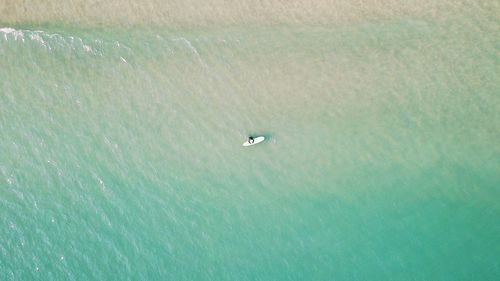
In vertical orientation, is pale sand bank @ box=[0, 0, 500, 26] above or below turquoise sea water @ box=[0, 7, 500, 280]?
above

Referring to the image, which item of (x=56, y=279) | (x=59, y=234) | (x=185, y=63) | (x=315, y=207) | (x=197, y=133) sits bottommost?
(x=56, y=279)

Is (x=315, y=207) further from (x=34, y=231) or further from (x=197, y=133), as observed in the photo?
(x=34, y=231)

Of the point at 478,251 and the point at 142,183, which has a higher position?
the point at 142,183

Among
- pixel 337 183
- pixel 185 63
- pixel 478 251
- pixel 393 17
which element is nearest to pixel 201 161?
pixel 185 63

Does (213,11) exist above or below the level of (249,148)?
above

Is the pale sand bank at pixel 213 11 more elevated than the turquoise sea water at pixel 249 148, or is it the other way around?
the pale sand bank at pixel 213 11

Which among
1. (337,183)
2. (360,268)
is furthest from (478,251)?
(337,183)

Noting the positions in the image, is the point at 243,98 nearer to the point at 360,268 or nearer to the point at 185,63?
the point at 185,63
